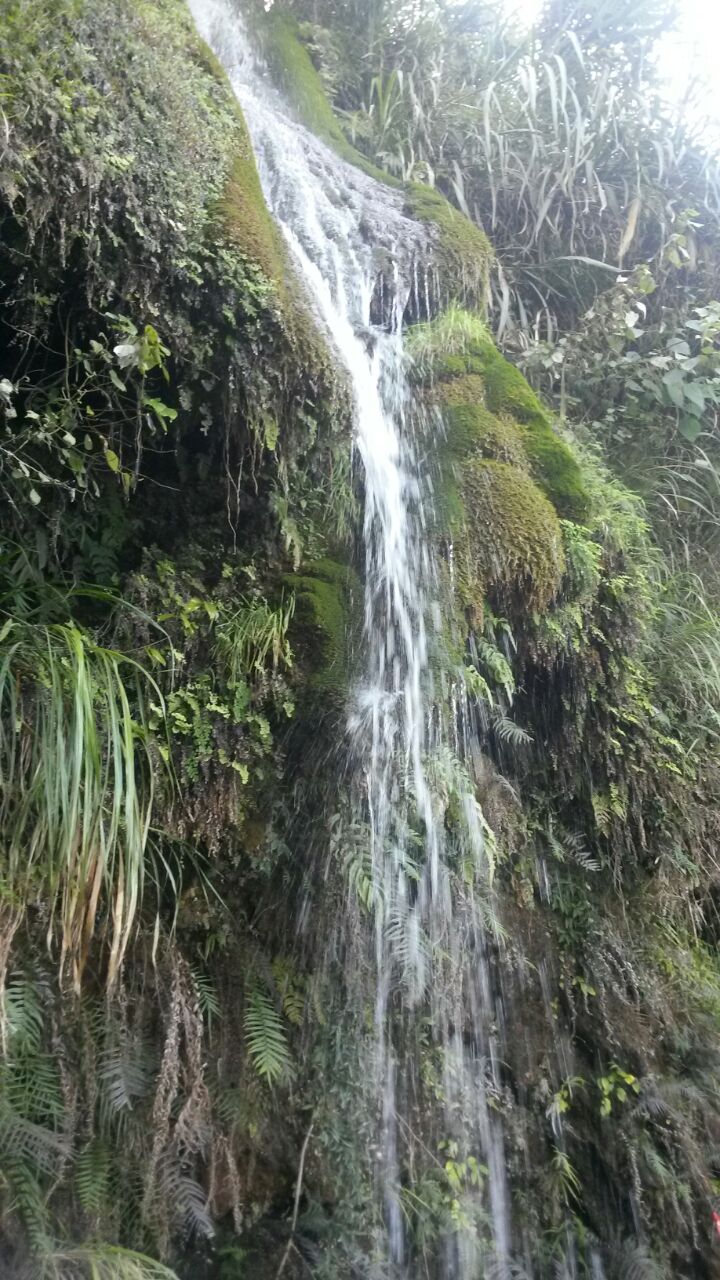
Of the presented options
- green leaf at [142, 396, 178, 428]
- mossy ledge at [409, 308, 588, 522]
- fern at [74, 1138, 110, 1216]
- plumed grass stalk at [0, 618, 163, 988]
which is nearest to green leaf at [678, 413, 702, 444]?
mossy ledge at [409, 308, 588, 522]

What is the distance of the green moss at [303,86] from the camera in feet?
18.5

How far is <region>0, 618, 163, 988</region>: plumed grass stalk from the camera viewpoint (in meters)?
2.43

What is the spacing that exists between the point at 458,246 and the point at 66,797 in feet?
12.3

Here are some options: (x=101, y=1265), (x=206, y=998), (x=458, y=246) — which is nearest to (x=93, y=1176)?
(x=101, y=1265)

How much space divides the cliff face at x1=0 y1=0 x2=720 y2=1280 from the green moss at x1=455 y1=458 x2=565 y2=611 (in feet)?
0.05

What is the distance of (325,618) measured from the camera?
3270mm

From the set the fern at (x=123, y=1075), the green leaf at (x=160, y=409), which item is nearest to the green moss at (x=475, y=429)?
the green leaf at (x=160, y=409)

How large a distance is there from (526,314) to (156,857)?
457 cm

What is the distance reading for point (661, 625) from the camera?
15.1ft

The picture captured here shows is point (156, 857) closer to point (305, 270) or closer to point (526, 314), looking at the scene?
point (305, 270)

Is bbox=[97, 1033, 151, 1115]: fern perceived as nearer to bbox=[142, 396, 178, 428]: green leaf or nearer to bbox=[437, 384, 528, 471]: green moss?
bbox=[142, 396, 178, 428]: green leaf

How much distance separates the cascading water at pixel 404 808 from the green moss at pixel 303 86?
1.67 m

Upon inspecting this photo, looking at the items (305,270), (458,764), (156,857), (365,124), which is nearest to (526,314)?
(365,124)

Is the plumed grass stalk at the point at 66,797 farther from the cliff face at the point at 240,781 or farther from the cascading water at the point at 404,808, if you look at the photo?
the cascading water at the point at 404,808
